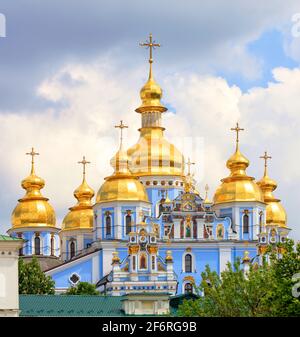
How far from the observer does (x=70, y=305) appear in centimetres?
4088

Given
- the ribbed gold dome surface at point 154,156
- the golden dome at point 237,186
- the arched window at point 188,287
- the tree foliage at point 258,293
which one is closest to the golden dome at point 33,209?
the ribbed gold dome surface at point 154,156

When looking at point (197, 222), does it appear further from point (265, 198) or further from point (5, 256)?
point (5, 256)

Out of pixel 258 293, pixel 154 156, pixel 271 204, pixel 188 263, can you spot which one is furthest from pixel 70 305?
pixel 271 204

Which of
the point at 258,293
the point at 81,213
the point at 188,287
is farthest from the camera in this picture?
the point at 81,213

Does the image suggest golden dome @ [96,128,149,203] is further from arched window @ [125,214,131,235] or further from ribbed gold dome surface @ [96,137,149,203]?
arched window @ [125,214,131,235]

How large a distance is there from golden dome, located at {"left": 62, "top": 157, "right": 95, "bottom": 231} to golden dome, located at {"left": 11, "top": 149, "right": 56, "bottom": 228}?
893 mm

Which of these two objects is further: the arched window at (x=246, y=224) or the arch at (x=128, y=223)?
the arched window at (x=246, y=224)

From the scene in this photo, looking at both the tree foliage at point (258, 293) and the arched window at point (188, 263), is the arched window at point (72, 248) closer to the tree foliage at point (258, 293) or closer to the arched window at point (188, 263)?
the arched window at point (188, 263)

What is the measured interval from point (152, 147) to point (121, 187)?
19.3 feet

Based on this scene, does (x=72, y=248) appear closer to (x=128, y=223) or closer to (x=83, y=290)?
(x=128, y=223)

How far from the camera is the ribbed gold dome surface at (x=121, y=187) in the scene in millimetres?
61812

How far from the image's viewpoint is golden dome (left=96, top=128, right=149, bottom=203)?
61812 mm

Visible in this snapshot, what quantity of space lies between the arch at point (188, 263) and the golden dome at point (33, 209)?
8.91 m

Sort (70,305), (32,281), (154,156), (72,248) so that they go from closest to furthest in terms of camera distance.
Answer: (70,305) → (32,281) → (154,156) → (72,248)
